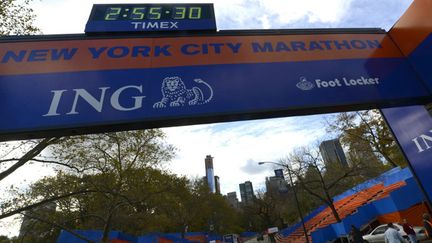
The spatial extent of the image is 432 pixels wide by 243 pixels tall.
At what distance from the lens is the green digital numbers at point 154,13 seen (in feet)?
19.8

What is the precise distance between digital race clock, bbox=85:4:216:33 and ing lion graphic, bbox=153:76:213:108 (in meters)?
1.54

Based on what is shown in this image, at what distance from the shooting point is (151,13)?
6.10 m

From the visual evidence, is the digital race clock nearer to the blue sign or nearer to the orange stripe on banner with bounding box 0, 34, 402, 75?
the orange stripe on banner with bounding box 0, 34, 402, 75

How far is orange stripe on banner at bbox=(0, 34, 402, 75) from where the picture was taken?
4891 millimetres

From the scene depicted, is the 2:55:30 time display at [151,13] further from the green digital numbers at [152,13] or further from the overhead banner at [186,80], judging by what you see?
the overhead banner at [186,80]

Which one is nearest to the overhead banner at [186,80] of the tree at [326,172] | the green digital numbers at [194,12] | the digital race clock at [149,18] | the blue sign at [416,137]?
the digital race clock at [149,18]

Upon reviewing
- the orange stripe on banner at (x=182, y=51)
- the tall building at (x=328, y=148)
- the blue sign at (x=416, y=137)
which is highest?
the tall building at (x=328, y=148)

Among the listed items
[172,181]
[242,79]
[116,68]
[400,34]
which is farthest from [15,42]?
[172,181]

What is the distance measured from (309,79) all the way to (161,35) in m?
3.06

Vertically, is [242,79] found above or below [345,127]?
below

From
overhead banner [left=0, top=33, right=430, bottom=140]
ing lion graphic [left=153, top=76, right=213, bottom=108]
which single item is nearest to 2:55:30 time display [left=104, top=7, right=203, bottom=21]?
overhead banner [left=0, top=33, right=430, bottom=140]

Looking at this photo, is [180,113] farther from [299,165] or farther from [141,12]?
[299,165]

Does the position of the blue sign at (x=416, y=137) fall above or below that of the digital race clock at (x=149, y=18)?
below

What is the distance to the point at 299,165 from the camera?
33.6 meters
